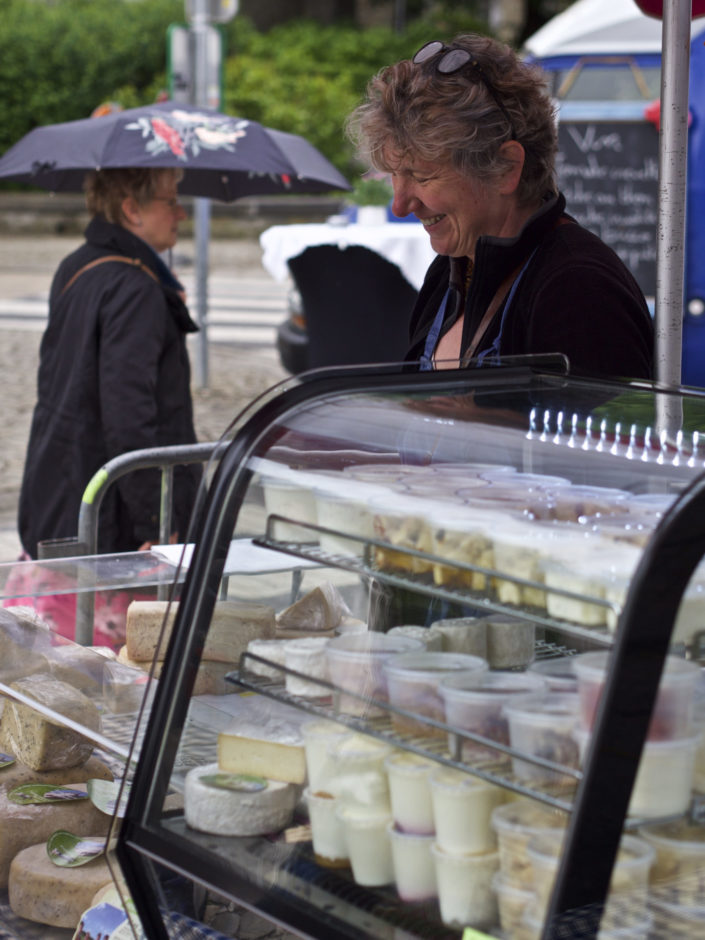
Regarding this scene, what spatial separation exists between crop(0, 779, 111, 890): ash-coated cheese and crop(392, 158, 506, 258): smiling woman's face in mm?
1200

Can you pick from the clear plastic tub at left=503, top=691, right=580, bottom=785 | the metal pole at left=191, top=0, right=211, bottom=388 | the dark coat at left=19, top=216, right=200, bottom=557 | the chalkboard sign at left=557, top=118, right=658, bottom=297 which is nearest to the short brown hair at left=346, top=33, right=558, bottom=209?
the clear plastic tub at left=503, top=691, right=580, bottom=785

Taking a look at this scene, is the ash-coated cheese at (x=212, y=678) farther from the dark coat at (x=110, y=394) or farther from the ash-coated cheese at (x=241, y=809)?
the dark coat at (x=110, y=394)

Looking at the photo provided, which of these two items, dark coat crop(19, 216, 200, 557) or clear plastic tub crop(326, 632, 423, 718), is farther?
dark coat crop(19, 216, 200, 557)

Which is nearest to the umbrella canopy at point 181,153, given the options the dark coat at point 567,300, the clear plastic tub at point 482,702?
the dark coat at point 567,300

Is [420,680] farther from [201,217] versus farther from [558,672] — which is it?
[201,217]

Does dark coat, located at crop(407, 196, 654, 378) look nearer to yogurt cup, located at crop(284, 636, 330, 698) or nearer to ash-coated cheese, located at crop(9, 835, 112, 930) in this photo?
yogurt cup, located at crop(284, 636, 330, 698)

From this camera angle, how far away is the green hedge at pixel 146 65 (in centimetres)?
2288

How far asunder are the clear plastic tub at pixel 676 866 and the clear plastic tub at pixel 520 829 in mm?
106

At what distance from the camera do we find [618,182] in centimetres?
847

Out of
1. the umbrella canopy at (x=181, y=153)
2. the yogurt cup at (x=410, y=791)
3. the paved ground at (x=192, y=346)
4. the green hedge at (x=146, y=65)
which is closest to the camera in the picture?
the yogurt cup at (x=410, y=791)

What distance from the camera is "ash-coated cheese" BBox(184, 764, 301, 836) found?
1.66 metres

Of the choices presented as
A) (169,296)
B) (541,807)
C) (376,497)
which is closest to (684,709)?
(541,807)

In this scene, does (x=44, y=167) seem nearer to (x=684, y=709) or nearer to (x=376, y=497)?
(x=376, y=497)

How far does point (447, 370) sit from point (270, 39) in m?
24.9
